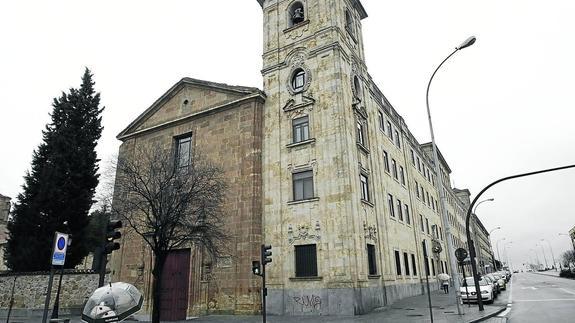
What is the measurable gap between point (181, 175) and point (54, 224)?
53.6 ft

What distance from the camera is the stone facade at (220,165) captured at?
18531mm

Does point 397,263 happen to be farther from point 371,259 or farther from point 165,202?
point 165,202

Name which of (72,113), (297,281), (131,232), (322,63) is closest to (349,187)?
(297,281)

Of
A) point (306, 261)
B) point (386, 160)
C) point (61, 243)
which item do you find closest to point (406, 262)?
point (386, 160)

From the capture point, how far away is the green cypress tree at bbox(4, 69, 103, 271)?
2604 centimetres

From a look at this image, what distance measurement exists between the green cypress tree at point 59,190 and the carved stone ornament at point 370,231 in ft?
65.4

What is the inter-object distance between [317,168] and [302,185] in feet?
4.18

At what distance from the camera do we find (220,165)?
69.5 feet

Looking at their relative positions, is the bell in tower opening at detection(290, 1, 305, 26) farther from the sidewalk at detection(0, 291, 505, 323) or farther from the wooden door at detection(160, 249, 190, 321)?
the sidewalk at detection(0, 291, 505, 323)

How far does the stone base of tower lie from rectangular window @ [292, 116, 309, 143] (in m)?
8.10

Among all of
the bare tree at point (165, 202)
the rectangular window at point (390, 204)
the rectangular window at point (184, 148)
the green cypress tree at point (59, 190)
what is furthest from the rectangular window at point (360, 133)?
the green cypress tree at point (59, 190)

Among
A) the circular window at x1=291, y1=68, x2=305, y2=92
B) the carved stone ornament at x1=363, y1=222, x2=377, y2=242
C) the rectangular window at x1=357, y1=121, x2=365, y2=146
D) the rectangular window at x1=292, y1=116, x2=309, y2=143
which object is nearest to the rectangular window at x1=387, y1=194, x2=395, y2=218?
the carved stone ornament at x1=363, y1=222, x2=377, y2=242

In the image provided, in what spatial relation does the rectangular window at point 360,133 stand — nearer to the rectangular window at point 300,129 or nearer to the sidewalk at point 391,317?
the rectangular window at point 300,129

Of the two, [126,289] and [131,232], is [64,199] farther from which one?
[126,289]
